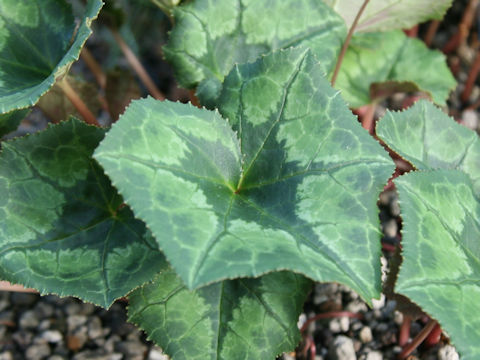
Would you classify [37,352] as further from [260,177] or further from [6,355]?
[260,177]

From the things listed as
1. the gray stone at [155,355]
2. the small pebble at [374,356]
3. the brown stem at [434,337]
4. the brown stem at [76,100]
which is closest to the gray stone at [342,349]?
the small pebble at [374,356]

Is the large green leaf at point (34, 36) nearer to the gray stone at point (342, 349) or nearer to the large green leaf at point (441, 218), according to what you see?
the large green leaf at point (441, 218)

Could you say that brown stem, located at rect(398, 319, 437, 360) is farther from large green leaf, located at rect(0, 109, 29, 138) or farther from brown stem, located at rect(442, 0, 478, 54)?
brown stem, located at rect(442, 0, 478, 54)

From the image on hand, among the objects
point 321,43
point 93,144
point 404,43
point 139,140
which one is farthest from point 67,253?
point 404,43

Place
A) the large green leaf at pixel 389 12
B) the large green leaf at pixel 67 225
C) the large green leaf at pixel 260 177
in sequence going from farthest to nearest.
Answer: the large green leaf at pixel 389 12 → the large green leaf at pixel 67 225 → the large green leaf at pixel 260 177

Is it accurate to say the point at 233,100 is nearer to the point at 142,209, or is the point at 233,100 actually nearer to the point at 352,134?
the point at 352,134

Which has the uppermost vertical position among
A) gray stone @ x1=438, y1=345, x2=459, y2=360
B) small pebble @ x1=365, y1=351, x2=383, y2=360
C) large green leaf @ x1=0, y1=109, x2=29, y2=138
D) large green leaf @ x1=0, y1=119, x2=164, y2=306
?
large green leaf @ x1=0, y1=109, x2=29, y2=138

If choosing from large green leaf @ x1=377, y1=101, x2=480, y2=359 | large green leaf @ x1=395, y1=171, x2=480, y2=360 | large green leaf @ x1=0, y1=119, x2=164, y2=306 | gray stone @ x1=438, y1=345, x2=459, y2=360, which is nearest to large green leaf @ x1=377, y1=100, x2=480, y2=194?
large green leaf @ x1=377, y1=101, x2=480, y2=359
